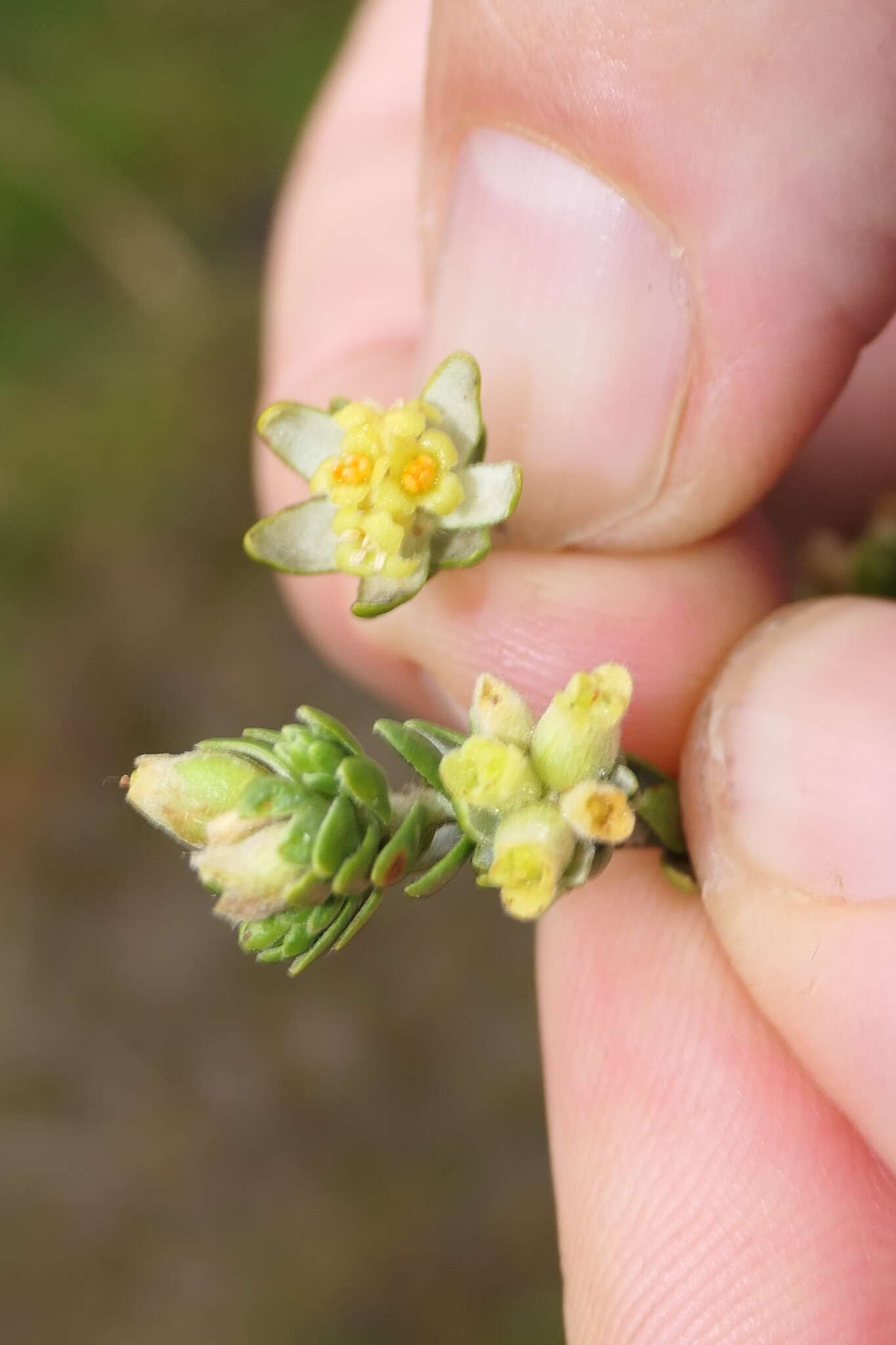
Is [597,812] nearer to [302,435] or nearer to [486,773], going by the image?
[486,773]

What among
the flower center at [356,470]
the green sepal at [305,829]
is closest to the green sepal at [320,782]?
the green sepal at [305,829]

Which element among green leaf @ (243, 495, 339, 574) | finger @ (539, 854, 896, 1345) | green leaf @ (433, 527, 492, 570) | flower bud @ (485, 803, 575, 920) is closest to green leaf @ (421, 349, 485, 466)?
green leaf @ (433, 527, 492, 570)

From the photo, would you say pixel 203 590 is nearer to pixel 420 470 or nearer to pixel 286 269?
pixel 286 269

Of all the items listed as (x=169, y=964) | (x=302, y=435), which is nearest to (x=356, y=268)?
(x=302, y=435)

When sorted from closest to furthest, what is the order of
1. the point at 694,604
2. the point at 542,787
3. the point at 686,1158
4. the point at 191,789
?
1. the point at 191,789
2. the point at 542,787
3. the point at 686,1158
4. the point at 694,604

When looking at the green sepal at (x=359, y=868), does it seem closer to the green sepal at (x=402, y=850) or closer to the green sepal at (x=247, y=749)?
the green sepal at (x=402, y=850)

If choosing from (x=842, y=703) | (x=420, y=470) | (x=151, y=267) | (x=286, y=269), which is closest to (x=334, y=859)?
(x=420, y=470)

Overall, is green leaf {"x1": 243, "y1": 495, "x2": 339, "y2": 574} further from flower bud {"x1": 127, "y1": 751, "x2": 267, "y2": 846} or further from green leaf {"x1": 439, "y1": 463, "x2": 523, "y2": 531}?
flower bud {"x1": 127, "y1": 751, "x2": 267, "y2": 846}
